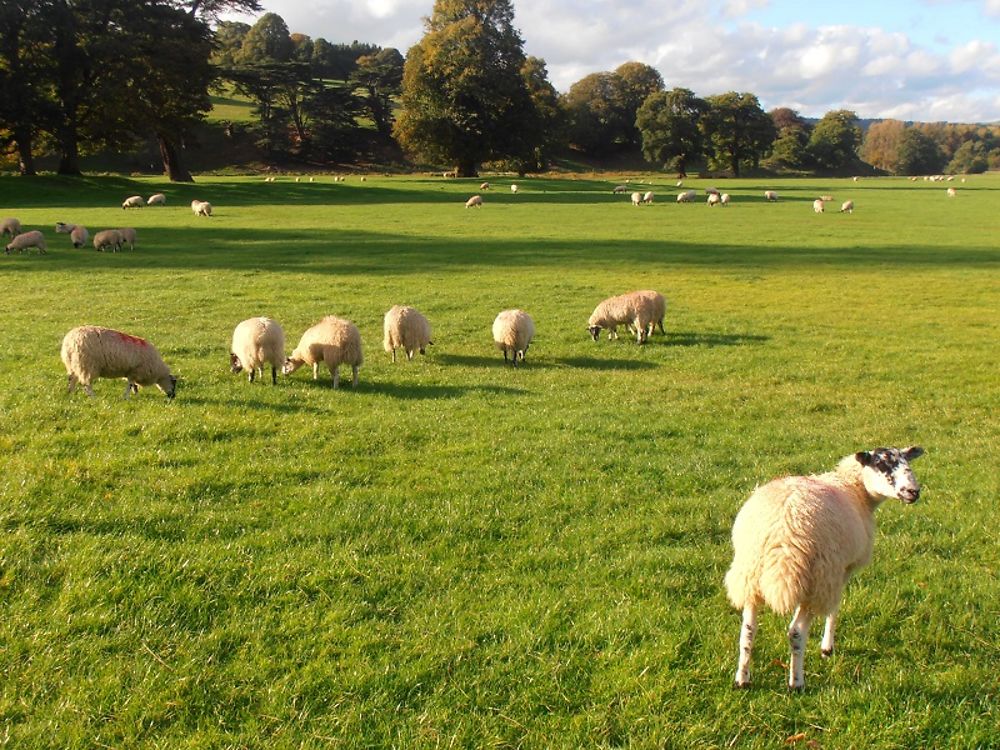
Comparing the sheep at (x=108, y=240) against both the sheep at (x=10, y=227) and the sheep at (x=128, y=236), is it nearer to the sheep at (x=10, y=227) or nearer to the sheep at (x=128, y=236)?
the sheep at (x=128, y=236)

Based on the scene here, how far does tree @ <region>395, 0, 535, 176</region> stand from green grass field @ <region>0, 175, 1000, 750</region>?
67.5 meters

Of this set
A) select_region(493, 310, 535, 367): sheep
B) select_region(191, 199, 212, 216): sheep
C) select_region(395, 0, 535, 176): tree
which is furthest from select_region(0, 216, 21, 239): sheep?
select_region(395, 0, 535, 176): tree

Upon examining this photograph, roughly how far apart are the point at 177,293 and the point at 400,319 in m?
10.7

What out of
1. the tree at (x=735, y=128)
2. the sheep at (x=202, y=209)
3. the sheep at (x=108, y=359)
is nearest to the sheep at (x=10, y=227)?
the sheep at (x=202, y=209)

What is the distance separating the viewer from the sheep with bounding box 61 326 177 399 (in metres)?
11.1

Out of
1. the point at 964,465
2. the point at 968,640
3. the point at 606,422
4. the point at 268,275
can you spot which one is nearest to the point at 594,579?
the point at 968,640

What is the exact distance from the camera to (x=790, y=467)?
917 cm

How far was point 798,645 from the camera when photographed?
4.82 m

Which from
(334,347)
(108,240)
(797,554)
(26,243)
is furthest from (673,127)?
(797,554)

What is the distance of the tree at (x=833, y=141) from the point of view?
5202 inches

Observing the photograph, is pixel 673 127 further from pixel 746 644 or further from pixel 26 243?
pixel 746 644

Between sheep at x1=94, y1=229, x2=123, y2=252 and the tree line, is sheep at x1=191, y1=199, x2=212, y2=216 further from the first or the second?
the tree line

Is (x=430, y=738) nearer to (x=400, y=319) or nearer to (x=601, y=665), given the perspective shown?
(x=601, y=665)

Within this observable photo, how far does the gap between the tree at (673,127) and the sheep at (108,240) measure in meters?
97.0
